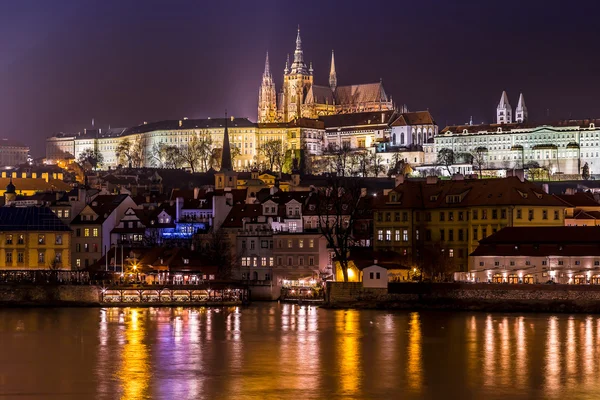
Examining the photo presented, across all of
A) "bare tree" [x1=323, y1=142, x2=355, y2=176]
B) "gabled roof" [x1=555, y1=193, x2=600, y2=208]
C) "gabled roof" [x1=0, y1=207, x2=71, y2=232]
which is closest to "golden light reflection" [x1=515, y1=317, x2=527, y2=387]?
"gabled roof" [x1=555, y1=193, x2=600, y2=208]

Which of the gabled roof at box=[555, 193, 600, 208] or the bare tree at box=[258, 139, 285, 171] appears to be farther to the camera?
the bare tree at box=[258, 139, 285, 171]

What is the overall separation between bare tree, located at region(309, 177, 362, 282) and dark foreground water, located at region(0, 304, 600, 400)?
198 inches

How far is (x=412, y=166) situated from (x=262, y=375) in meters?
159

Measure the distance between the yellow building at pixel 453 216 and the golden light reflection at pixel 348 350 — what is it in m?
8.76

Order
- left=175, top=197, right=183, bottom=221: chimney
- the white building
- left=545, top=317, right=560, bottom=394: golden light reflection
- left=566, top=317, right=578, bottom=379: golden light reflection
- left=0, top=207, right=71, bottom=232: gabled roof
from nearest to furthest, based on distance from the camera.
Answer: left=545, top=317, right=560, bottom=394: golden light reflection → left=566, top=317, right=578, bottom=379: golden light reflection → the white building → left=0, top=207, right=71, bottom=232: gabled roof → left=175, top=197, right=183, bottom=221: chimney

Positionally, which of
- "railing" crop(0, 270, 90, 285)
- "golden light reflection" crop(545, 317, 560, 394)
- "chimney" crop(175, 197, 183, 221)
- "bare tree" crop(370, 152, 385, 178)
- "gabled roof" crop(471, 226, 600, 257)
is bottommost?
"golden light reflection" crop(545, 317, 560, 394)

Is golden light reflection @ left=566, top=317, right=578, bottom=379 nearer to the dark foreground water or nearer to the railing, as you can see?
the dark foreground water

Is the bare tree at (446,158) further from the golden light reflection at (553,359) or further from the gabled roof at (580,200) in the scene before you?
the golden light reflection at (553,359)

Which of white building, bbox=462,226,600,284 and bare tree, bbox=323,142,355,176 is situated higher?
bare tree, bbox=323,142,355,176

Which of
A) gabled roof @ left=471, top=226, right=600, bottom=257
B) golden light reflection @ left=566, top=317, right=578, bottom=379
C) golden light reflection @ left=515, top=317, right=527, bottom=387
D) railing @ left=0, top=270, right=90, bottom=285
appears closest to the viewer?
golden light reflection @ left=515, top=317, right=527, bottom=387

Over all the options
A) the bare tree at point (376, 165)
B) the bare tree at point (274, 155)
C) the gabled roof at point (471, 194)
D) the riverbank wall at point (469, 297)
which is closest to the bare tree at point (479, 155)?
the bare tree at point (376, 165)

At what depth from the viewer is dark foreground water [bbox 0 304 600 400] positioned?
31.3 meters

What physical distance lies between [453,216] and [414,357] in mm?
22380

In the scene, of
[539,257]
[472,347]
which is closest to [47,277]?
[539,257]
